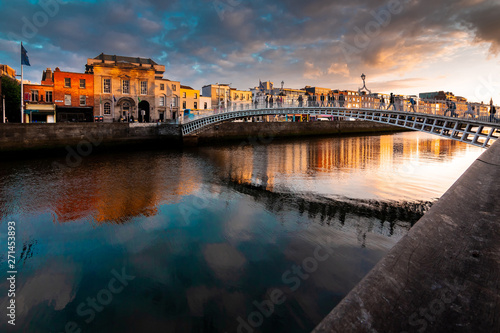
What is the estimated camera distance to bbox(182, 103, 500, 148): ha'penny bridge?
12923 mm

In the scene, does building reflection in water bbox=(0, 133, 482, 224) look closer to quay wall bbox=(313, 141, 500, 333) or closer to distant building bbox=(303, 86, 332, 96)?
quay wall bbox=(313, 141, 500, 333)

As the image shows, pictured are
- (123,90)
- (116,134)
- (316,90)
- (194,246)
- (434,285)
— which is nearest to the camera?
(434,285)

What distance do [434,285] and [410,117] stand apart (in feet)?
82.3

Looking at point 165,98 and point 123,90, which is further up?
point 165,98

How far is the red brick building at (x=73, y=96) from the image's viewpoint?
29938 millimetres

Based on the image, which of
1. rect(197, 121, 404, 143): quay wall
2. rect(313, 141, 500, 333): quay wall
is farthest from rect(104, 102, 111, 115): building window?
rect(313, 141, 500, 333): quay wall

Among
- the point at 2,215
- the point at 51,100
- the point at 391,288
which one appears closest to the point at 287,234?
the point at 391,288

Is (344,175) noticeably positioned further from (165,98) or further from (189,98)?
(189,98)

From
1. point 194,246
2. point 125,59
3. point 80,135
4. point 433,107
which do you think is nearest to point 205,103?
point 125,59

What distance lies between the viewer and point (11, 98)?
30.7 m

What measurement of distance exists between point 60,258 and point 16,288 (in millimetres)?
1081

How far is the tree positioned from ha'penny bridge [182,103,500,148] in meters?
18.2

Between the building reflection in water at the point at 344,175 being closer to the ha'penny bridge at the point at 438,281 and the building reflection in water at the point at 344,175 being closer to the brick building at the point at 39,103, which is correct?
the ha'penny bridge at the point at 438,281

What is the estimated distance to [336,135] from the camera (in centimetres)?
4619
